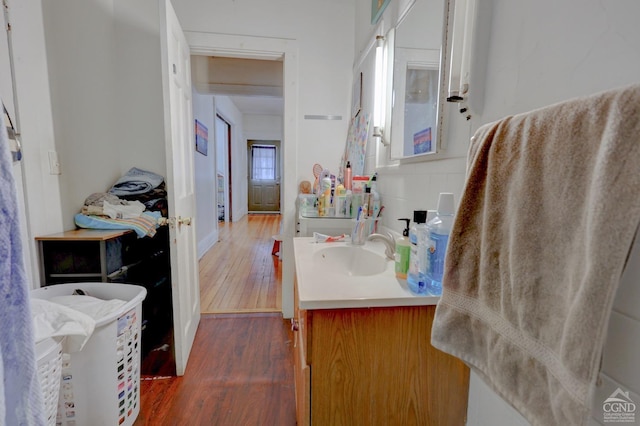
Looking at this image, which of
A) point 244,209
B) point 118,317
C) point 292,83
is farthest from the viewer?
point 244,209

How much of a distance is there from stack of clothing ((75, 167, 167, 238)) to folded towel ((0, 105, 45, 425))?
4.04 ft

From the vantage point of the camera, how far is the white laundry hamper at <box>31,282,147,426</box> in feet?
3.38

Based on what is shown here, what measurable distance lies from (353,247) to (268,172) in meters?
7.07

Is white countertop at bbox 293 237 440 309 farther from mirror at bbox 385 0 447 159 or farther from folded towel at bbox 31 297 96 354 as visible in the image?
folded towel at bbox 31 297 96 354

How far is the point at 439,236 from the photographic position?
704 millimetres

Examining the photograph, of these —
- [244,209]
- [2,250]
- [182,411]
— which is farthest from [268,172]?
[2,250]

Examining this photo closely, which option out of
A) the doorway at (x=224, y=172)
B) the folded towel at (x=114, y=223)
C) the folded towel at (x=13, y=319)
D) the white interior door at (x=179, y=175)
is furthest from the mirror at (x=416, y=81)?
the doorway at (x=224, y=172)

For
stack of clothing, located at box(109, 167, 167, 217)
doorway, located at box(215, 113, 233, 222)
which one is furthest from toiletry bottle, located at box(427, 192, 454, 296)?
doorway, located at box(215, 113, 233, 222)

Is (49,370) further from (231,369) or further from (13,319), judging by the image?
(231,369)

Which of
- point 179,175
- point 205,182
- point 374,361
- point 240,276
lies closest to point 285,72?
point 179,175

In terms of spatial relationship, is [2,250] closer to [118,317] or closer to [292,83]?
[118,317]

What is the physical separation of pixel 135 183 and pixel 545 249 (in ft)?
6.83

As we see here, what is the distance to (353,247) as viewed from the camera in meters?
1.24

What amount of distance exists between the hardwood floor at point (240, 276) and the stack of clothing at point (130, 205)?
0.94 metres
